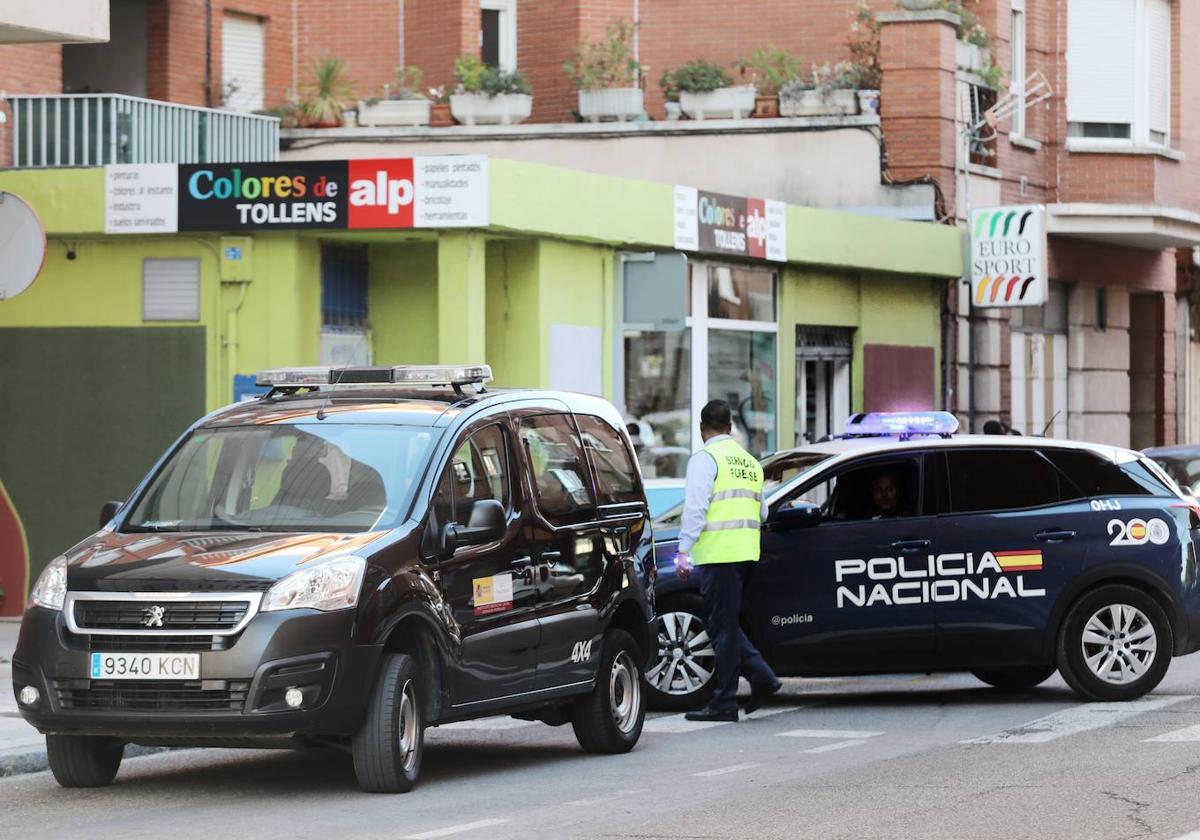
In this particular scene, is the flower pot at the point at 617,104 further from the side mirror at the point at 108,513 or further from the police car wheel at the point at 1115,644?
the side mirror at the point at 108,513

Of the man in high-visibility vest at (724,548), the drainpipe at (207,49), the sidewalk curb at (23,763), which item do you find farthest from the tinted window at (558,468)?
the drainpipe at (207,49)

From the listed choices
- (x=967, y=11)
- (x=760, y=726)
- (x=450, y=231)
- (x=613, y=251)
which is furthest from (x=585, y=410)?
(x=967, y=11)

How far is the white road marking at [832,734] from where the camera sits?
39.7ft

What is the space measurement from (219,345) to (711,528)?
691cm

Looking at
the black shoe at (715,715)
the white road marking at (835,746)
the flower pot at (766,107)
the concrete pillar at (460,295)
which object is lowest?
the black shoe at (715,715)

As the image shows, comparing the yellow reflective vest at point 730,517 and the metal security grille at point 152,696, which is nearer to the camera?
the metal security grille at point 152,696

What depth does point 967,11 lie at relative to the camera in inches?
1058

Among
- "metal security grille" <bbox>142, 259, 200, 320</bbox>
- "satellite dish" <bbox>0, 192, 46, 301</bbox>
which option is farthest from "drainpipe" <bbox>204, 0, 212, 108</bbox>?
"satellite dish" <bbox>0, 192, 46, 301</bbox>

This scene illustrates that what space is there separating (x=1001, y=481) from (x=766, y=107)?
12.6 m

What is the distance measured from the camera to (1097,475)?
1372cm

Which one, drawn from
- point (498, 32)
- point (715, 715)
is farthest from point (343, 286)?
point (498, 32)

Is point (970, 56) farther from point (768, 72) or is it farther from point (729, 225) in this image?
point (729, 225)

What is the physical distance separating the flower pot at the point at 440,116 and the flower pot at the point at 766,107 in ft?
12.3

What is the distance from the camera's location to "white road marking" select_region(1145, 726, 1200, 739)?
1127 centimetres
